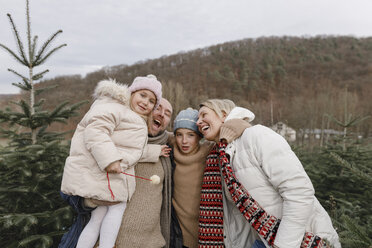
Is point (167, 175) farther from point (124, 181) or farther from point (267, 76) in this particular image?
point (267, 76)

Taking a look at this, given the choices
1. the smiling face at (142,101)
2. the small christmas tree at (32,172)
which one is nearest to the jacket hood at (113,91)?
the smiling face at (142,101)

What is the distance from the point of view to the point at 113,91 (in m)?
2.20

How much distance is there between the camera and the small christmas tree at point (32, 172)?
2.43 meters

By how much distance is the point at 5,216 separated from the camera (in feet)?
6.81

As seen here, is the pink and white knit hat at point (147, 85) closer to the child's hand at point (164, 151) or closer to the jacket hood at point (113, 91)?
the jacket hood at point (113, 91)

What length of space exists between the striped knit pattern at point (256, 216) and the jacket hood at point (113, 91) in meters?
1.12

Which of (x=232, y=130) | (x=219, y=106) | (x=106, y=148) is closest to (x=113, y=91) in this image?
(x=106, y=148)

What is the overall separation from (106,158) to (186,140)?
92 centimetres

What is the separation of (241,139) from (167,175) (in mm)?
902

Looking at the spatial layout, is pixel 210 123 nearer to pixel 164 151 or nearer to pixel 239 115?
pixel 239 115

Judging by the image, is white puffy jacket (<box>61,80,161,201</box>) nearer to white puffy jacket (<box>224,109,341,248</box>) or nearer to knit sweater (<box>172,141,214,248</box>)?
knit sweater (<box>172,141,214,248</box>)

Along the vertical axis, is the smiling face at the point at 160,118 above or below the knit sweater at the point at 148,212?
above

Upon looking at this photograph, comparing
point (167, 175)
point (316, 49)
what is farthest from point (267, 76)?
point (167, 175)

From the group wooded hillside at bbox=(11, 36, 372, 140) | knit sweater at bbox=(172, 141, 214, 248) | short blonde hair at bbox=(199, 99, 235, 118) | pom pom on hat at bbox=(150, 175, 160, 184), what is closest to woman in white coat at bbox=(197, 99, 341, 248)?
short blonde hair at bbox=(199, 99, 235, 118)
